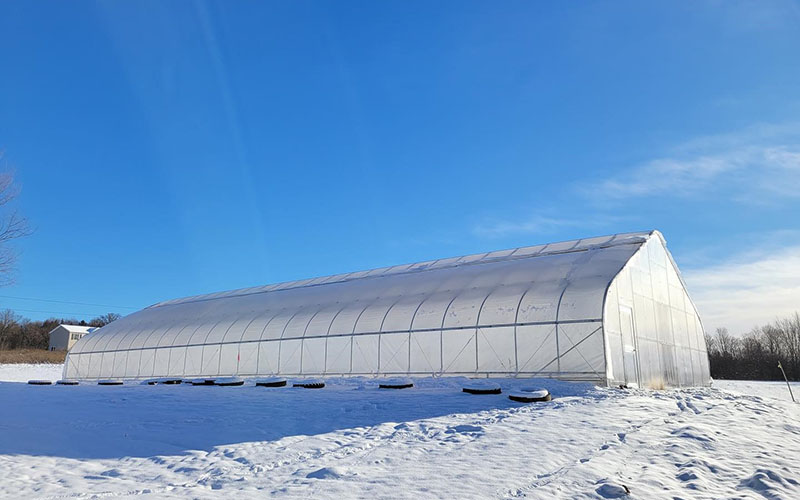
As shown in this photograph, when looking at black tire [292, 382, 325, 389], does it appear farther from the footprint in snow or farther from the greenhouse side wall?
the footprint in snow

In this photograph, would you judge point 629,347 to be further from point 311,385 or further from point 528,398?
point 311,385

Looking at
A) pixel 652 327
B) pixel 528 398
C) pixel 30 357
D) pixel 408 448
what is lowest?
pixel 408 448

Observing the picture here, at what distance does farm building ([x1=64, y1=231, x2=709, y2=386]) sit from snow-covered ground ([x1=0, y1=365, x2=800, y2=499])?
11.2ft

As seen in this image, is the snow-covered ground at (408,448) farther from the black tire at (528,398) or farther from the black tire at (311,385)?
the black tire at (311,385)

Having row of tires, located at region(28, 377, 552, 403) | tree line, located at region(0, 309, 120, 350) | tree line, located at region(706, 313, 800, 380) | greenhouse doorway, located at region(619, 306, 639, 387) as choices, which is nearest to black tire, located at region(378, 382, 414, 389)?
row of tires, located at region(28, 377, 552, 403)

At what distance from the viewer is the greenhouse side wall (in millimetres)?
20672

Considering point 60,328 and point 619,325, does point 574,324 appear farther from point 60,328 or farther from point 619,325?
point 60,328

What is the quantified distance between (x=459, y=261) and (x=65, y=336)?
91524 millimetres

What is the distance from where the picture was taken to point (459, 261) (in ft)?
109

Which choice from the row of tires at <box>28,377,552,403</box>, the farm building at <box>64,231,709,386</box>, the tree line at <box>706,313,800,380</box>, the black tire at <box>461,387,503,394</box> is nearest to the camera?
the row of tires at <box>28,377,552,403</box>

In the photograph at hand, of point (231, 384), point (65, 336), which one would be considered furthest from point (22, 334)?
point (231, 384)

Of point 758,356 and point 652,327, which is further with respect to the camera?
point 758,356

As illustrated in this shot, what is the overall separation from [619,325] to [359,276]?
61.0 ft

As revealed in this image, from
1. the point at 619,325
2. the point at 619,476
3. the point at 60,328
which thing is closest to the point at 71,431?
the point at 619,476
